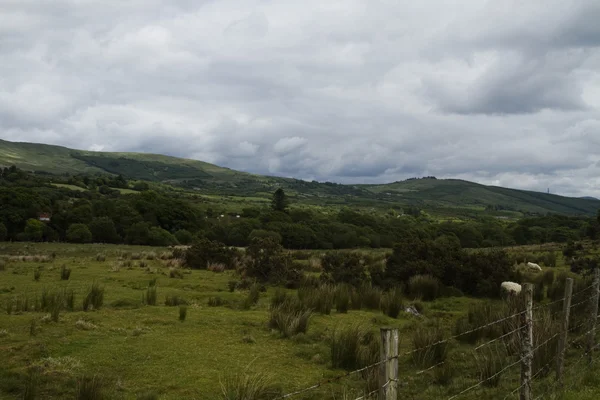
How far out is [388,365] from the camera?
397cm

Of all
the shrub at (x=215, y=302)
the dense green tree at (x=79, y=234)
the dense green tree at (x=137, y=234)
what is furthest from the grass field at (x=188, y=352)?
the dense green tree at (x=137, y=234)

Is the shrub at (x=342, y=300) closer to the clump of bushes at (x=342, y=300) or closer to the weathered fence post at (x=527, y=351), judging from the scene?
the clump of bushes at (x=342, y=300)

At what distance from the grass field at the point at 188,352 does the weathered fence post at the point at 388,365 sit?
4.96 ft

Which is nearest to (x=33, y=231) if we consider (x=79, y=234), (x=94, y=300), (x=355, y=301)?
(x=79, y=234)

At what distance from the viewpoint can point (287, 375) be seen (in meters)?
8.72

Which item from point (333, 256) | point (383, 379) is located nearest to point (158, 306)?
point (333, 256)

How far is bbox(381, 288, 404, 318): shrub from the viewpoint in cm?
1458

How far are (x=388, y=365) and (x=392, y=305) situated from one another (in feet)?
36.2

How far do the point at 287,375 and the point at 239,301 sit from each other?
7529mm

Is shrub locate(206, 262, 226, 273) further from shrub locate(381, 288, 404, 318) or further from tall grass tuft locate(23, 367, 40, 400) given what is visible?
tall grass tuft locate(23, 367, 40, 400)

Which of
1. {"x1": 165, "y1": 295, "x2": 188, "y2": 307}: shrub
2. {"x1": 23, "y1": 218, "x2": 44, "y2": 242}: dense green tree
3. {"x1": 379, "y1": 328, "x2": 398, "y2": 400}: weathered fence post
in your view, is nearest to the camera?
{"x1": 379, "y1": 328, "x2": 398, "y2": 400}: weathered fence post

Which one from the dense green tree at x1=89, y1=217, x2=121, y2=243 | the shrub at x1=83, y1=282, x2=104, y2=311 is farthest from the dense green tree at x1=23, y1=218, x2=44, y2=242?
the shrub at x1=83, y1=282, x2=104, y2=311

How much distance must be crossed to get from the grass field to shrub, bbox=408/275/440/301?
6.72ft

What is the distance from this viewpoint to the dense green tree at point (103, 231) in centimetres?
5606
